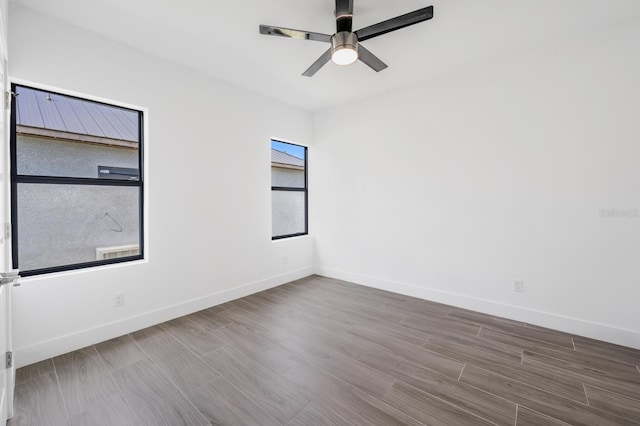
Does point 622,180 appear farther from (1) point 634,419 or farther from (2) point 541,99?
(1) point 634,419

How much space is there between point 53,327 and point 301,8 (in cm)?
327

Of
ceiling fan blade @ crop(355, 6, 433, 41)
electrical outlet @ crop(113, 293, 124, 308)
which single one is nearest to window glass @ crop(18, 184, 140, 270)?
electrical outlet @ crop(113, 293, 124, 308)

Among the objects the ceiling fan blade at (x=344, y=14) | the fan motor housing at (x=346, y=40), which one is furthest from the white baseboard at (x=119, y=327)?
the ceiling fan blade at (x=344, y=14)

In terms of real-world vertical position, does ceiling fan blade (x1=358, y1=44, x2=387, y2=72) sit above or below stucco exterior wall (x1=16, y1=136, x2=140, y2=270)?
above

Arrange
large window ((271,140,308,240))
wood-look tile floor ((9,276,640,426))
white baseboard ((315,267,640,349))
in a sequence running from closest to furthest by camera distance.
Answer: wood-look tile floor ((9,276,640,426)), white baseboard ((315,267,640,349)), large window ((271,140,308,240))

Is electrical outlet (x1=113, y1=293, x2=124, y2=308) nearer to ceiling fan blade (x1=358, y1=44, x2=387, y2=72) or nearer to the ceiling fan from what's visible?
the ceiling fan

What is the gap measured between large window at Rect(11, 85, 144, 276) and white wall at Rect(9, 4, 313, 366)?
0.64 feet

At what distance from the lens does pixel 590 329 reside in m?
2.61

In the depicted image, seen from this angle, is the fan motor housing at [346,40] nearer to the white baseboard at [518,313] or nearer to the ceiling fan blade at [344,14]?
the ceiling fan blade at [344,14]

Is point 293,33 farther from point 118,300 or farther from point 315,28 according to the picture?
point 118,300

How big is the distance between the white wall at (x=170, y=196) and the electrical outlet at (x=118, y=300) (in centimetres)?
3

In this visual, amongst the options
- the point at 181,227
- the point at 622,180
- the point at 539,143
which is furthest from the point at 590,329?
the point at 181,227

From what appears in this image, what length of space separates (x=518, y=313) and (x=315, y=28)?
351 cm

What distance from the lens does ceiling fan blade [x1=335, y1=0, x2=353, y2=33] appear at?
1962 mm
